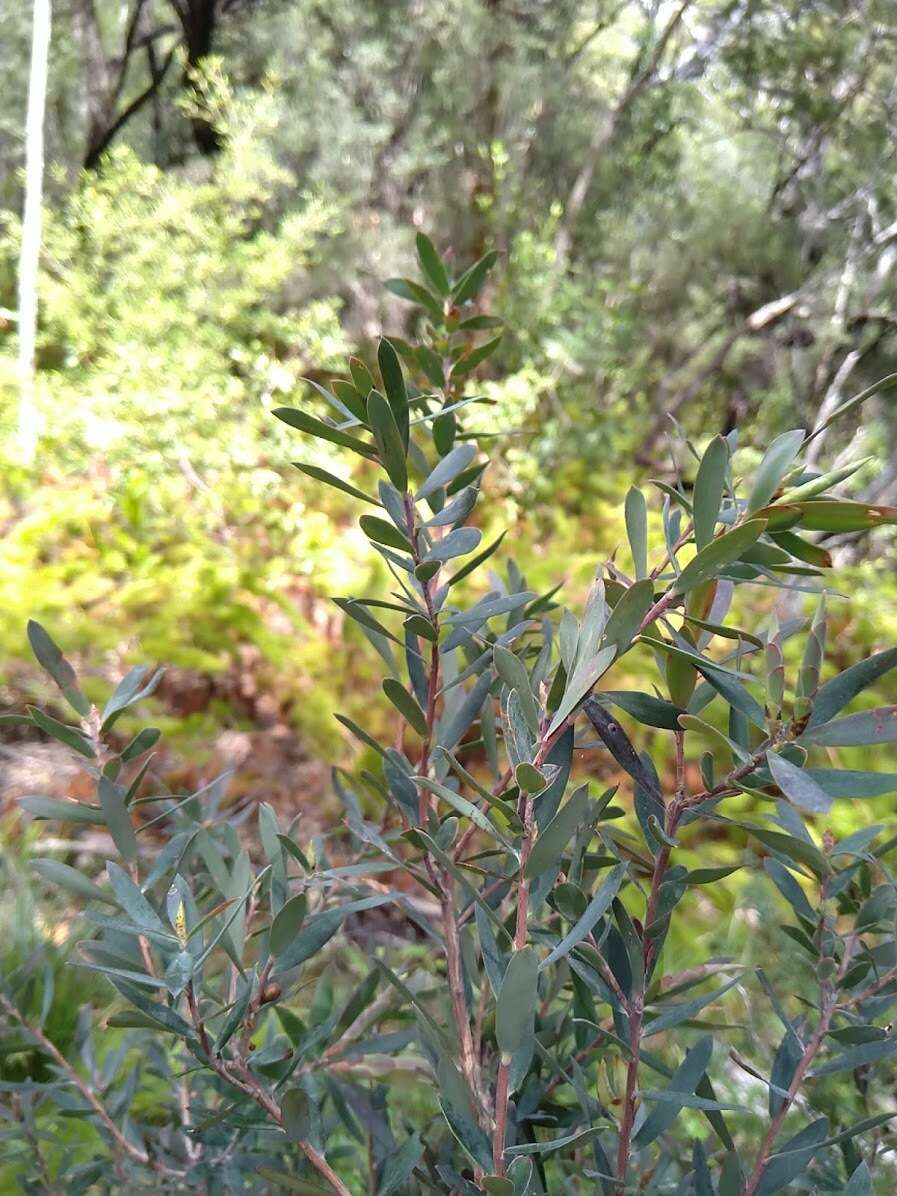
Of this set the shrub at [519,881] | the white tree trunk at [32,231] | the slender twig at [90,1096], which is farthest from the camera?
the white tree trunk at [32,231]

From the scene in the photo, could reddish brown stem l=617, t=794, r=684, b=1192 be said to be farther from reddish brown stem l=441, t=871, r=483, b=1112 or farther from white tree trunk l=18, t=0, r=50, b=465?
white tree trunk l=18, t=0, r=50, b=465

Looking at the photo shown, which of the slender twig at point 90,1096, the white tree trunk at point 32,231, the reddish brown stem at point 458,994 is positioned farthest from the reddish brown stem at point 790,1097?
the white tree trunk at point 32,231

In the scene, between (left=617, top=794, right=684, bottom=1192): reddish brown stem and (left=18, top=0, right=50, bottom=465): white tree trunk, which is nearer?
(left=617, top=794, right=684, bottom=1192): reddish brown stem

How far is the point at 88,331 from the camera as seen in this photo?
2.64m

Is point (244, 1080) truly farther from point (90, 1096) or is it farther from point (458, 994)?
point (90, 1096)

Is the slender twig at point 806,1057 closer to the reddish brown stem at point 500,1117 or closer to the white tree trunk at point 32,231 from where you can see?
the reddish brown stem at point 500,1117

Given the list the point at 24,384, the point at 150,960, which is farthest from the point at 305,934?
the point at 24,384

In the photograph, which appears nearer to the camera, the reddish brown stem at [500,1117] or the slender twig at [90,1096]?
the reddish brown stem at [500,1117]

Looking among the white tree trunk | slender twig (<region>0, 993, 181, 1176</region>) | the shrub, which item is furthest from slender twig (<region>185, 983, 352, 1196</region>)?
the white tree trunk

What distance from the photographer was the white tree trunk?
97.6 inches

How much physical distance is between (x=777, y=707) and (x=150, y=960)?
252mm

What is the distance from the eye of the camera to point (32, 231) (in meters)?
2.66

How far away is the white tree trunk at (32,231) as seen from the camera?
2.48m

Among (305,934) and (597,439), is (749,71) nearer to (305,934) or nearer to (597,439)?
(597,439)
